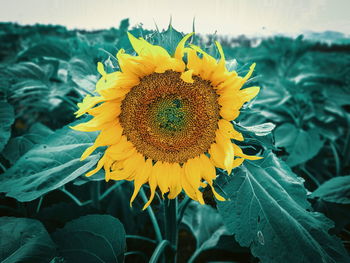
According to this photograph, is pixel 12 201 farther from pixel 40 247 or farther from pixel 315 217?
pixel 315 217

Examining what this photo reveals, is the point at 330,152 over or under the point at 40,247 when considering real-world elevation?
under

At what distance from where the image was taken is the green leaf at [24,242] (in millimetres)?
955

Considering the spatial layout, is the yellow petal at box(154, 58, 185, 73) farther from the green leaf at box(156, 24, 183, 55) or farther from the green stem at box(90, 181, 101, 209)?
the green stem at box(90, 181, 101, 209)

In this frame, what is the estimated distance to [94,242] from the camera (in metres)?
1.08

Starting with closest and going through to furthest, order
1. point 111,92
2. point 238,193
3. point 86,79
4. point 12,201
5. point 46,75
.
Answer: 1. point 111,92
2. point 238,193
3. point 86,79
4. point 12,201
5. point 46,75

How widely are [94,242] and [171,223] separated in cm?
39

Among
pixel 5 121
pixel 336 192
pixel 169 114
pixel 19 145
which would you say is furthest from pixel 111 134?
pixel 336 192

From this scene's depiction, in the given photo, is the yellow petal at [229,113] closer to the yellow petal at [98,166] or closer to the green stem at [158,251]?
the yellow petal at [98,166]

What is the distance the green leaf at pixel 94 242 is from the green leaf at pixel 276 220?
455mm

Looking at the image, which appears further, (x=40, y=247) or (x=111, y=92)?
(x=40, y=247)

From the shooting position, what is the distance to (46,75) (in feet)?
6.42

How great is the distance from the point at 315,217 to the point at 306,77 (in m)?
2.20

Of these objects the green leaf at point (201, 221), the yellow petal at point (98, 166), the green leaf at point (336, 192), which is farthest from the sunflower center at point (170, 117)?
the green leaf at point (201, 221)

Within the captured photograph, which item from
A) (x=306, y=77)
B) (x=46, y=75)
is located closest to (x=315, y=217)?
(x=46, y=75)
